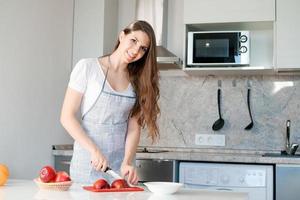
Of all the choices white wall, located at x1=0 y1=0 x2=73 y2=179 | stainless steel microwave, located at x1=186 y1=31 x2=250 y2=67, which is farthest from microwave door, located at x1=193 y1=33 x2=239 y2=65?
white wall, located at x1=0 y1=0 x2=73 y2=179

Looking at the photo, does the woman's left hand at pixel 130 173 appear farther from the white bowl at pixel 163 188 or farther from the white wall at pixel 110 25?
the white wall at pixel 110 25

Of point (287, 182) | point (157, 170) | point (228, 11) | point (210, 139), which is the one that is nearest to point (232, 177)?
point (287, 182)

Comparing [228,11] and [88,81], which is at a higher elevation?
[228,11]

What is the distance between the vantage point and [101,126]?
6.60 feet

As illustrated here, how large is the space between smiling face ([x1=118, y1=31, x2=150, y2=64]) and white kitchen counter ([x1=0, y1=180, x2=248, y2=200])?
22.2 inches

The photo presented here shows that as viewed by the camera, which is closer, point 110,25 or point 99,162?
point 99,162

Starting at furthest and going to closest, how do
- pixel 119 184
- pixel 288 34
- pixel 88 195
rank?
pixel 288 34
pixel 119 184
pixel 88 195

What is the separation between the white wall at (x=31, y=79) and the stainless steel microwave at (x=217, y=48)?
3.19 feet

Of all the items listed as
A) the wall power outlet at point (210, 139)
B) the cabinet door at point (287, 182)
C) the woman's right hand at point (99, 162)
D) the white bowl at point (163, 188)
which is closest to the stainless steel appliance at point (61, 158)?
the wall power outlet at point (210, 139)

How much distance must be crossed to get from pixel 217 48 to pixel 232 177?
0.95 meters

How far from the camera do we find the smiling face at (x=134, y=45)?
6.25 ft

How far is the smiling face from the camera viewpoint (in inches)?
75.0

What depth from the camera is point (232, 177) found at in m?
2.92

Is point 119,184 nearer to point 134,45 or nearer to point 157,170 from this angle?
point 134,45
